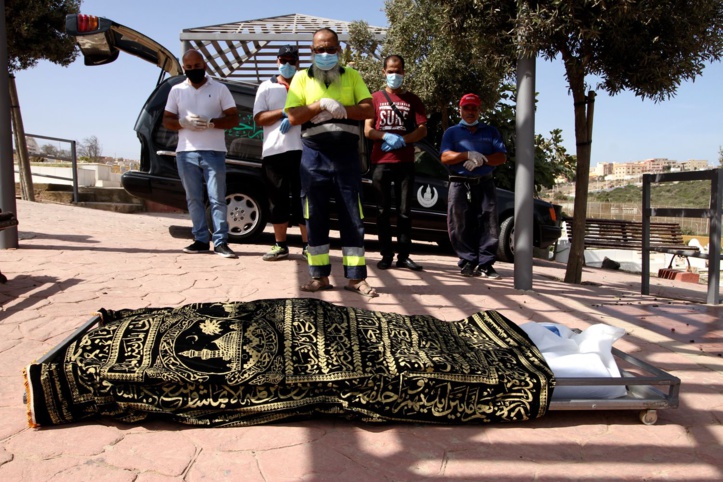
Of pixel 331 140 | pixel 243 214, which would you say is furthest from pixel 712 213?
pixel 243 214

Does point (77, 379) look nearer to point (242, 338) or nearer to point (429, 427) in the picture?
point (242, 338)

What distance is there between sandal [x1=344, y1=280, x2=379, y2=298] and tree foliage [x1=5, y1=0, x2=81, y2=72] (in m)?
9.04

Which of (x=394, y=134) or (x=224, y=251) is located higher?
(x=394, y=134)

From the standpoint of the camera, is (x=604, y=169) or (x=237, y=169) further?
(x=604, y=169)

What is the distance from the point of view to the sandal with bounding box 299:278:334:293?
479cm

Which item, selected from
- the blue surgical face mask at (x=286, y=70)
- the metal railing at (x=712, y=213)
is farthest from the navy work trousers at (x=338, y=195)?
the metal railing at (x=712, y=213)

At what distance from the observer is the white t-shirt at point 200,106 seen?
6.21 metres

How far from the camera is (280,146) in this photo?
5977 millimetres

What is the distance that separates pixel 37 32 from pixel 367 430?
11444 millimetres

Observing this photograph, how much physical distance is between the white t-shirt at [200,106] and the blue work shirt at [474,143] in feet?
7.64

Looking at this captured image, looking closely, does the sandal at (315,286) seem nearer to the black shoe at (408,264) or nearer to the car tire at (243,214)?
the black shoe at (408,264)

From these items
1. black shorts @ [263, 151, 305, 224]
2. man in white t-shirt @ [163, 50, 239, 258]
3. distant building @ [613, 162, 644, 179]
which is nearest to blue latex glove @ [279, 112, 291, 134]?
black shorts @ [263, 151, 305, 224]

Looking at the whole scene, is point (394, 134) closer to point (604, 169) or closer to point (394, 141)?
point (394, 141)

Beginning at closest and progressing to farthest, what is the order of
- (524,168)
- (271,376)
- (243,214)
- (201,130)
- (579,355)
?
(271,376) < (579,355) < (524,168) < (201,130) < (243,214)
